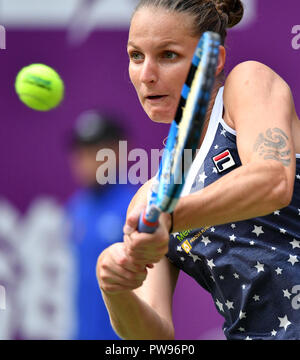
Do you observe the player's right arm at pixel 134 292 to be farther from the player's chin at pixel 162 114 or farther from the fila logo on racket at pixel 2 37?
the fila logo on racket at pixel 2 37

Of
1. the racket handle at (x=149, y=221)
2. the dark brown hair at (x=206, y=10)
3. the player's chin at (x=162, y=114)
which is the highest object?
the dark brown hair at (x=206, y=10)

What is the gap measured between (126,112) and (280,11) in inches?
44.9

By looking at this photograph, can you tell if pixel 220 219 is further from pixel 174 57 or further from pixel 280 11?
pixel 280 11

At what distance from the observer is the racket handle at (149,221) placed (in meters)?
1.87

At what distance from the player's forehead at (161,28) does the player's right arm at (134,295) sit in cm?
73

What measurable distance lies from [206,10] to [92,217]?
2.09 metres

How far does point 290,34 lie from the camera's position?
15.0 feet

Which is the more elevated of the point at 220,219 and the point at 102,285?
the point at 220,219

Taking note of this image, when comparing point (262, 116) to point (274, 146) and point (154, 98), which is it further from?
point (154, 98)

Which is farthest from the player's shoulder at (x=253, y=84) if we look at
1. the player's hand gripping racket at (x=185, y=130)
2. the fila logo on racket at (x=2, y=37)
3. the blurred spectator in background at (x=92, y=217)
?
the fila logo on racket at (x=2, y=37)

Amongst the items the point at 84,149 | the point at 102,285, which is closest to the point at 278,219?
the point at 102,285

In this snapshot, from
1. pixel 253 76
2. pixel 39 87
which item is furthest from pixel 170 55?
pixel 39 87

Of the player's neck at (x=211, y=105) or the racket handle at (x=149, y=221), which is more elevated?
the player's neck at (x=211, y=105)

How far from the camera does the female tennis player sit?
7.04 feet
